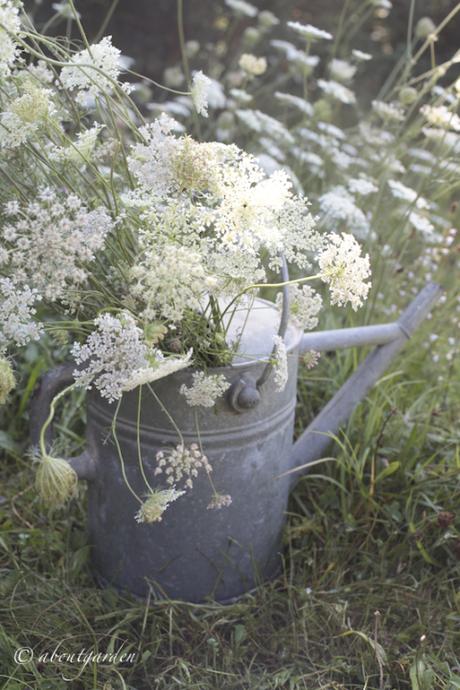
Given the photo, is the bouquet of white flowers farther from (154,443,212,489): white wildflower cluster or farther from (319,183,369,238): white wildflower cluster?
(319,183,369,238): white wildflower cluster

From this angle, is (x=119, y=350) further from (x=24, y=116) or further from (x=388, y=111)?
(x=388, y=111)

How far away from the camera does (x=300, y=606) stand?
1.60 m

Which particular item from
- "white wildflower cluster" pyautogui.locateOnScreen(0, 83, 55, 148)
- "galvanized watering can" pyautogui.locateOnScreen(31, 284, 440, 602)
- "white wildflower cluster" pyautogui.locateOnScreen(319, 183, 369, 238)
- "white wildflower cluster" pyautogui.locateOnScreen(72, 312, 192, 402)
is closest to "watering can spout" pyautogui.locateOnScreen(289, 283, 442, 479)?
"galvanized watering can" pyautogui.locateOnScreen(31, 284, 440, 602)

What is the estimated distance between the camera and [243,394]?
4.27 feet

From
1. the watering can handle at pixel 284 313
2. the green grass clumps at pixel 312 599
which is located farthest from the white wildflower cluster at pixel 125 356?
the green grass clumps at pixel 312 599

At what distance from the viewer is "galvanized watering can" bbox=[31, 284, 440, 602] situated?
136cm

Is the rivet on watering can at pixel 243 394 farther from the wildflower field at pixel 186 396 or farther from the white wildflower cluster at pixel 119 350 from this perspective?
the white wildflower cluster at pixel 119 350

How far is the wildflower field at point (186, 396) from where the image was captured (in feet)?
3.50

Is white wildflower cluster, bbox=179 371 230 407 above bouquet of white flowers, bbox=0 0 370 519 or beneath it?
beneath

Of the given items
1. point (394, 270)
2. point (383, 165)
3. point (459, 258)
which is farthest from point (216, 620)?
point (459, 258)

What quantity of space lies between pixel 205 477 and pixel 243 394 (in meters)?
0.22

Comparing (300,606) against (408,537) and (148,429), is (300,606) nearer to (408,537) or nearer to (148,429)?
(408,537)

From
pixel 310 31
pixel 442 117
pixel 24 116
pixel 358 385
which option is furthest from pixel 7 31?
pixel 442 117

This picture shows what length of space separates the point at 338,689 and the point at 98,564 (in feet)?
1.97
